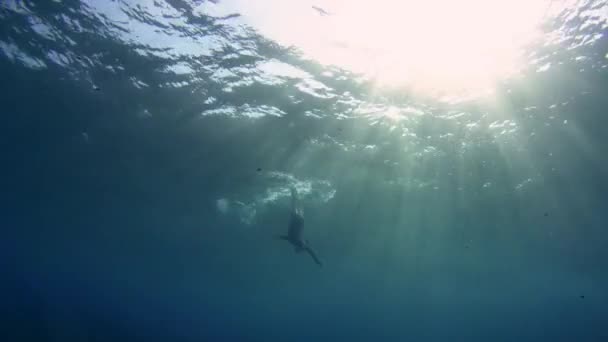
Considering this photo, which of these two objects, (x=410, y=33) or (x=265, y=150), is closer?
(x=410, y=33)

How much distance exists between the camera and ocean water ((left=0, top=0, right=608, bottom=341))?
12.0 meters

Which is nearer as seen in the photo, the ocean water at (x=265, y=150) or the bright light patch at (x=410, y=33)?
the bright light patch at (x=410, y=33)

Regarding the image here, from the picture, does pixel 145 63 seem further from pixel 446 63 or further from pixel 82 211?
pixel 82 211

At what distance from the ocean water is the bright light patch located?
409 millimetres

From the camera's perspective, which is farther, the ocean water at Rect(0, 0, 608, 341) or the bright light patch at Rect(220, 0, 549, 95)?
the ocean water at Rect(0, 0, 608, 341)

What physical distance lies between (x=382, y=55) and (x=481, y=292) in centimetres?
6768

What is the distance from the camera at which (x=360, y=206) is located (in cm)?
2720

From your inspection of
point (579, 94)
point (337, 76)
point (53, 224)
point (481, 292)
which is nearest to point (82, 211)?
point (53, 224)

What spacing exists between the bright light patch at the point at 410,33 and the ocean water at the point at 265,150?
41cm

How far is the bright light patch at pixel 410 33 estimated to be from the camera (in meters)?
10.1

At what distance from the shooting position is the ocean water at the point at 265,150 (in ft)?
39.4

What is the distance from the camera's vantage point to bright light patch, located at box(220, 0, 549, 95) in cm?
1006

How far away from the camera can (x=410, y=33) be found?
11.0 metres

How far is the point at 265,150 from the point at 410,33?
407 inches
